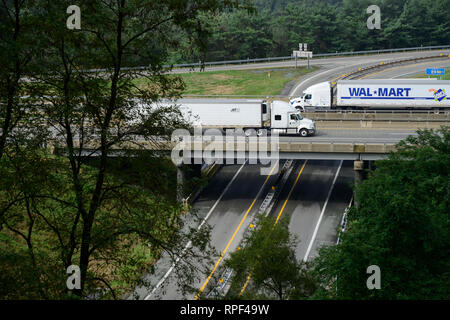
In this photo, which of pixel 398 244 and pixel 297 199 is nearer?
pixel 398 244

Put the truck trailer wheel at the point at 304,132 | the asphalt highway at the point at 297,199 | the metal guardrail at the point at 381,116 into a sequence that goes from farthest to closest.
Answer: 1. the metal guardrail at the point at 381,116
2. the truck trailer wheel at the point at 304,132
3. the asphalt highway at the point at 297,199

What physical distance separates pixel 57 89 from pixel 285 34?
252 feet

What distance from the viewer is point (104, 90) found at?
1387 cm

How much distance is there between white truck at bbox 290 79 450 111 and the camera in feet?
188

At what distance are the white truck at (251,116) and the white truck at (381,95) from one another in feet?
42.0

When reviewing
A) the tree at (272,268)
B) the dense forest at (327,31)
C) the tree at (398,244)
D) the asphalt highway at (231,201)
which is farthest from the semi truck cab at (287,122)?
the dense forest at (327,31)

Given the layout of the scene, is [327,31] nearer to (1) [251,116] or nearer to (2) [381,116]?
(2) [381,116]

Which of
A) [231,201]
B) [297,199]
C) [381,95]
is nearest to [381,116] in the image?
[381,95]

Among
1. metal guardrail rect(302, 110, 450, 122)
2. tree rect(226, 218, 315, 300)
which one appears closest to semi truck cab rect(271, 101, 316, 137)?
metal guardrail rect(302, 110, 450, 122)

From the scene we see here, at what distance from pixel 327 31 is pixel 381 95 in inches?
1345

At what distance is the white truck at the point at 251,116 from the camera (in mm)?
45406

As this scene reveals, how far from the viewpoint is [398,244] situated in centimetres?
1883

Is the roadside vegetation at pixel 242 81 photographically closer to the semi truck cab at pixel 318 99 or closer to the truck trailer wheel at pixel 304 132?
the semi truck cab at pixel 318 99
